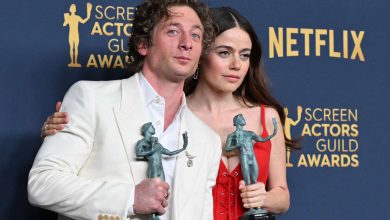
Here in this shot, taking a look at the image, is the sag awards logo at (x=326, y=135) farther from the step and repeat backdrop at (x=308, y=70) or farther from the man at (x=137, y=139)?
the man at (x=137, y=139)

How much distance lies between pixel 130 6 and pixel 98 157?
0.71 meters

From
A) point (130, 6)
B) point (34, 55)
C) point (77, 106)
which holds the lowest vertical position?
point (77, 106)

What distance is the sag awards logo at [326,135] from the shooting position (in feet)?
7.93

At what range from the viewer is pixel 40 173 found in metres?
1.61

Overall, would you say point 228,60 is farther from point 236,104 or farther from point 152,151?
point 152,151

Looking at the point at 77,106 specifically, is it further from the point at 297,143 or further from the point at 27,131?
the point at 297,143

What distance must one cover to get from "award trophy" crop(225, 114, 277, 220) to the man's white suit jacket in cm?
9

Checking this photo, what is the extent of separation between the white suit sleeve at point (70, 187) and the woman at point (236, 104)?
444mm

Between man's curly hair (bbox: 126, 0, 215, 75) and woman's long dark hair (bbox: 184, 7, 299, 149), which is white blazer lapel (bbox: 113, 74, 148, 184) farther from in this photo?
woman's long dark hair (bbox: 184, 7, 299, 149)

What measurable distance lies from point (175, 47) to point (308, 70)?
0.78 metres

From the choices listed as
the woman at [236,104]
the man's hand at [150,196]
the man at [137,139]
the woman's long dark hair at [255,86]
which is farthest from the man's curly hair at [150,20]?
the man's hand at [150,196]

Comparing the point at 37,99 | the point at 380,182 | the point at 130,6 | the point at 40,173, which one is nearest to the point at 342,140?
the point at 380,182

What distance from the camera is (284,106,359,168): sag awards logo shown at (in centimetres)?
242

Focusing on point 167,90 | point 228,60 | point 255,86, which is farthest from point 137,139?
point 255,86
